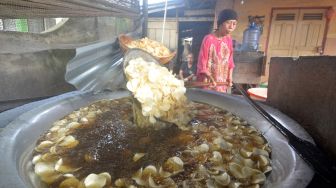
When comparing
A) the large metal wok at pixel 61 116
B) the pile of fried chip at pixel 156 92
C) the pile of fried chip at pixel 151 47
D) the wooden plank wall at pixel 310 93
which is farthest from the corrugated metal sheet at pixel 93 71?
the wooden plank wall at pixel 310 93

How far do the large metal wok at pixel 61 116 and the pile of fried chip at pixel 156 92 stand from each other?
2.73ft

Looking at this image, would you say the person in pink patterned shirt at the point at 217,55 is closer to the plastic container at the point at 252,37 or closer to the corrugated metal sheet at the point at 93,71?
the corrugated metal sheet at the point at 93,71

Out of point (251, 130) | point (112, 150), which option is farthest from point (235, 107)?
point (112, 150)

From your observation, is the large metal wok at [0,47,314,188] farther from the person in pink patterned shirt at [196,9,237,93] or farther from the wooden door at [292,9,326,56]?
the wooden door at [292,9,326,56]

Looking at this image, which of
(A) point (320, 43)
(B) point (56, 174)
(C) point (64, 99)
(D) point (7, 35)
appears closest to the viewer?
(B) point (56, 174)

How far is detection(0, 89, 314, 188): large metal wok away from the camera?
139 cm

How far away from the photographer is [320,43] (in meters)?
10.4

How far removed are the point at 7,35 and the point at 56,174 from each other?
4.81 metres

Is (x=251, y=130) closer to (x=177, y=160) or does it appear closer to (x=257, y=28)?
(x=177, y=160)

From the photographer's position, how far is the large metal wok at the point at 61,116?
139cm

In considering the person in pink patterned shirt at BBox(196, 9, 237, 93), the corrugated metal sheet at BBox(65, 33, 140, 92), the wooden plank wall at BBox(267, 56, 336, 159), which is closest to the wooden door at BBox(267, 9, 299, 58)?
the person in pink patterned shirt at BBox(196, 9, 237, 93)

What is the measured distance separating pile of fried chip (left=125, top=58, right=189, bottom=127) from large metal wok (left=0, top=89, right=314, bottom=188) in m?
0.83

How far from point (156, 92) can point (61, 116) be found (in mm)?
1198

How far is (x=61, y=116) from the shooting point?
2.73m
